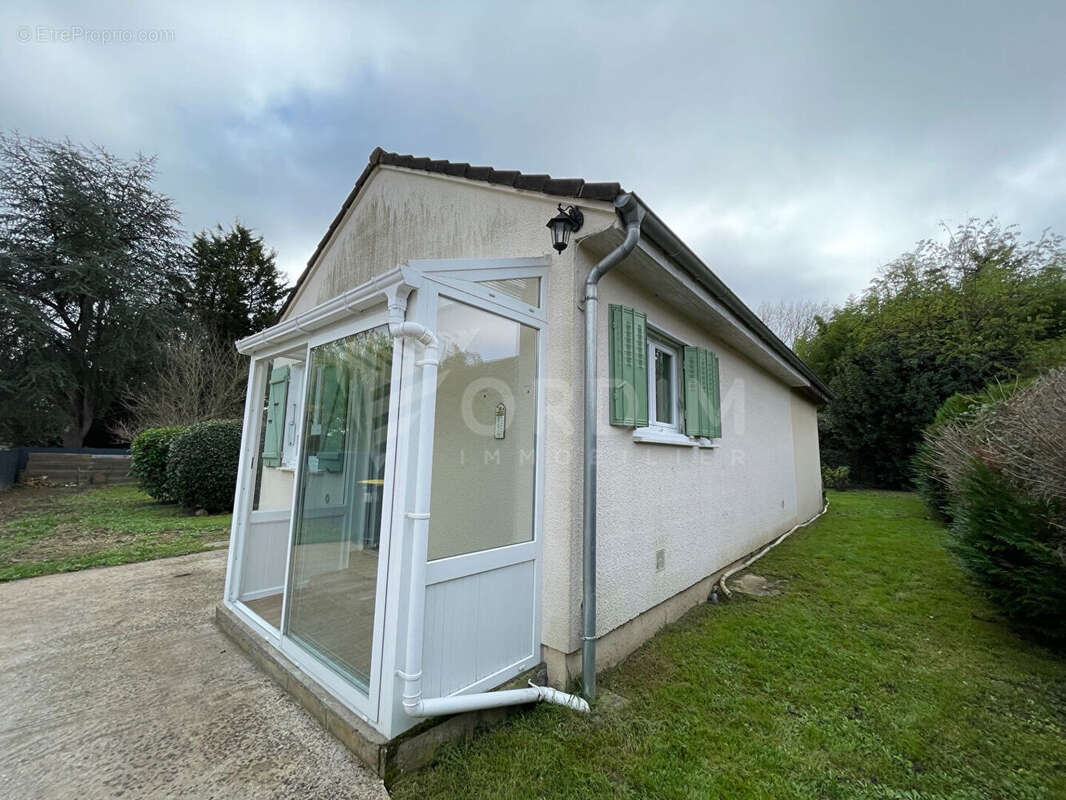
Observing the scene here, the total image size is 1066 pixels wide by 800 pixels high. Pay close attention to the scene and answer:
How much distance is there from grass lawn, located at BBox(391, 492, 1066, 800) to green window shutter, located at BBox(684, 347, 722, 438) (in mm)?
2128

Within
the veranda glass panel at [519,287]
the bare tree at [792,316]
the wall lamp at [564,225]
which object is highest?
the bare tree at [792,316]

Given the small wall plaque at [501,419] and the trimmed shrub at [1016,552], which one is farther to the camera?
the trimmed shrub at [1016,552]

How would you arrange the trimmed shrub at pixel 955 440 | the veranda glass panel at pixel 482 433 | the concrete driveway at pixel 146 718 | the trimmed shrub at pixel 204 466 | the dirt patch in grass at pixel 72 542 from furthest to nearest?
the trimmed shrub at pixel 204 466 < the dirt patch in grass at pixel 72 542 < the trimmed shrub at pixel 955 440 < the veranda glass panel at pixel 482 433 < the concrete driveway at pixel 146 718

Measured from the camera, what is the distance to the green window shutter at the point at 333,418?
10.7 feet

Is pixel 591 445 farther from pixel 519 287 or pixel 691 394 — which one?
pixel 691 394

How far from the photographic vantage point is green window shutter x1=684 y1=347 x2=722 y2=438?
16.7 feet

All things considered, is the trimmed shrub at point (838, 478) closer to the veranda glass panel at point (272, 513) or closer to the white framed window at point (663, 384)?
the white framed window at point (663, 384)

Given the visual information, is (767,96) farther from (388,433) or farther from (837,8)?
(388,433)

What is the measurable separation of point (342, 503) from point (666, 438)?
3126mm

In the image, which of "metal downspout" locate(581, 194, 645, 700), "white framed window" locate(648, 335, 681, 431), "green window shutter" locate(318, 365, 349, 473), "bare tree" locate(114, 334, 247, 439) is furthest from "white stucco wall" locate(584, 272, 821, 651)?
"bare tree" locate(114, 334, 247, 439)

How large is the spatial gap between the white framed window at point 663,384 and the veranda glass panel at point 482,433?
73.0 inches

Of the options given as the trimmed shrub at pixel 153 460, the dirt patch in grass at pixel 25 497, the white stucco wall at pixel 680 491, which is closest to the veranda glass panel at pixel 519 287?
the white stucco wall at pixel 680 491

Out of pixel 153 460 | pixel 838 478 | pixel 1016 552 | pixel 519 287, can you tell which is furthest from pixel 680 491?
pixel 838 478

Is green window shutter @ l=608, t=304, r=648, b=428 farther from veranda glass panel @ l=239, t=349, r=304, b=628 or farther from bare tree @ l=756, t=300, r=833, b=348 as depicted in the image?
bare tree @ l=756, t=300, r=833, b=348
